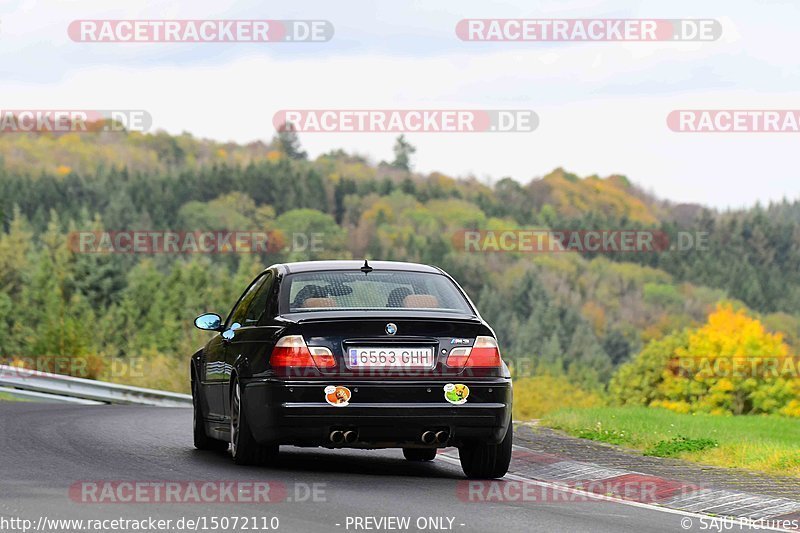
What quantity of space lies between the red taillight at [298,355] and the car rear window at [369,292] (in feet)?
1.65

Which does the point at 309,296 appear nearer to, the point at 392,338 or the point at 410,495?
the point at 392,338

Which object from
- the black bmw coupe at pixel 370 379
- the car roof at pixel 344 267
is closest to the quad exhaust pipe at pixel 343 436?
the black bmw coupe at pixel 370 379

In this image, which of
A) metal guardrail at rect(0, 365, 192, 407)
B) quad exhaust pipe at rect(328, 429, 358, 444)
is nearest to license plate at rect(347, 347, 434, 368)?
quad exhaust pipe at rect(328, 429, 358, 444)

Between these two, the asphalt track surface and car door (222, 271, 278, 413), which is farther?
car door (222, 271, 278, 413)

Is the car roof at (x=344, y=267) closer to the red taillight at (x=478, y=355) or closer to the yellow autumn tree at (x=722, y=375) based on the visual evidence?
the red taillight at (x=478, y=355)

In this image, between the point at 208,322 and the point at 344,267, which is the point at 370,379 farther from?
the point at 208,322

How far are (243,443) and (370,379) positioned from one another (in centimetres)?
129

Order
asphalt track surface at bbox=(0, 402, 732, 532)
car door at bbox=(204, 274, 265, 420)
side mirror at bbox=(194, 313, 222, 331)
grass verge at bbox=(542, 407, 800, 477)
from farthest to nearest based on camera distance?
grass verge at bbox=(542, 407, 800, 477), side mirror at bbox=(194, 313, 222, 331), car door at bbox=(204, 274, 265, 420), asphalt track surface at bbox=(0, 402, 732, 532)

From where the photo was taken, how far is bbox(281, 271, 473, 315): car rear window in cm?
1055

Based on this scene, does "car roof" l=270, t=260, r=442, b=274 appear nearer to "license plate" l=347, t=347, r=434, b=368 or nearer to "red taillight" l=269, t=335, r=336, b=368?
"red taillight" l=269, t=335, r=336, b=368

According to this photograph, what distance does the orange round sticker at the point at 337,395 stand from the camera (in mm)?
9805

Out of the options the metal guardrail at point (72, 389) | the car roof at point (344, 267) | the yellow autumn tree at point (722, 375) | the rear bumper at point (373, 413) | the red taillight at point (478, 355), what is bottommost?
the yellow autumn tree at point (722, 375)

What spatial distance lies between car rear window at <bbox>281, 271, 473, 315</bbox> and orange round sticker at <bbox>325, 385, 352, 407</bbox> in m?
0.80

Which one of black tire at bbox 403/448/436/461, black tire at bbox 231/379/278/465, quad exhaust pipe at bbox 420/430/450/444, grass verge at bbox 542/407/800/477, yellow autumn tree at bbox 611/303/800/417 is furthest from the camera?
yellow autumn tree at bbox 611/303/800/417
